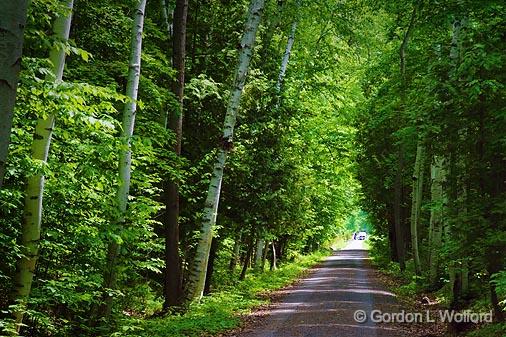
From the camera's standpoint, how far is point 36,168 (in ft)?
21.2

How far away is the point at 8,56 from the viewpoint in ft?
7.49

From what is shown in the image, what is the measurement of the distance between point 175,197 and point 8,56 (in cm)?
970

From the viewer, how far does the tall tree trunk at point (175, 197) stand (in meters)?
11.6

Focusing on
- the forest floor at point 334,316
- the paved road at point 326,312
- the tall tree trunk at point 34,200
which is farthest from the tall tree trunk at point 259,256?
the tall tree trunk at point 34,200

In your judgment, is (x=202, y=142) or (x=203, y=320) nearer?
(x=203, y=320)

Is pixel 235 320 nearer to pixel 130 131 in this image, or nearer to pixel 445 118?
pixel 130 131

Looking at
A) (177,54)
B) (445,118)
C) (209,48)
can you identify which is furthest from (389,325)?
(209,48)

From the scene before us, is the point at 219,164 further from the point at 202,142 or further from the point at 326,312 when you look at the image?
the point at 326,312

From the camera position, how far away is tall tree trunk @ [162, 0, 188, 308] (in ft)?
38.1

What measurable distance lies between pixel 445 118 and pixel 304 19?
1226cm

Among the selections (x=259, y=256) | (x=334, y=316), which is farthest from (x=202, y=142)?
(x=259, y=256)

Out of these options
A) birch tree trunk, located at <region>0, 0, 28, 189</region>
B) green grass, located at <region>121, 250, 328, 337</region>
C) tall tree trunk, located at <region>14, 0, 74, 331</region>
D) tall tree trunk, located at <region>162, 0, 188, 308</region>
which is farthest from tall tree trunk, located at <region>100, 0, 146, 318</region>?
birch tree trunk, located at <region>0, 0, 28, 189</region>

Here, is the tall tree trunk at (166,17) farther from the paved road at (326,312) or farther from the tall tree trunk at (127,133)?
the paved road at (326,312)

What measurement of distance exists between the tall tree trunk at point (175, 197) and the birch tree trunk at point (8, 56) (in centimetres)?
922
